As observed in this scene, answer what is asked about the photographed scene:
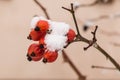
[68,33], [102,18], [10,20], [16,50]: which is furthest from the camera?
[102,18]

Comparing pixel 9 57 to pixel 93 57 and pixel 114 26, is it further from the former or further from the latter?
pixel 114 26

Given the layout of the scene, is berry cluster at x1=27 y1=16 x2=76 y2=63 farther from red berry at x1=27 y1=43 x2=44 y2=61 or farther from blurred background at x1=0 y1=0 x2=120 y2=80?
blurred background at x1=0 y1=0 x2=120 y2=80

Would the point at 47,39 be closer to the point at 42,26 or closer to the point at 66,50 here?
the point at 42,26

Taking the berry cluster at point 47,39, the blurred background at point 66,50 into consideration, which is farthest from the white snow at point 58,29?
the blurred background at point 66,50

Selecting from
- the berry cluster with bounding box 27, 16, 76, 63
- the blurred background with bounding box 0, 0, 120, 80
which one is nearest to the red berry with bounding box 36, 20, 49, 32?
the berry cluster with bounding box 27, 16, 76, 63

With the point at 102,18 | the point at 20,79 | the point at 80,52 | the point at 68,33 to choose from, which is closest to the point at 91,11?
the point at 102,18
